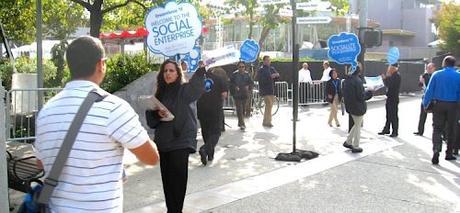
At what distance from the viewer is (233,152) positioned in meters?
9.67

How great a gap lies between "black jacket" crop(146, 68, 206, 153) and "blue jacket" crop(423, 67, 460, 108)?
4.86m

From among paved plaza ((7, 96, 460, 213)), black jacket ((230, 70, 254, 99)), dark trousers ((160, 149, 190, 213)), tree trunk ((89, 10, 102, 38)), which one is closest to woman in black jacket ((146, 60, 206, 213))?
dark trousers ((160, 149, 190, 213))

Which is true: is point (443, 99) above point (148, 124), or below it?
above

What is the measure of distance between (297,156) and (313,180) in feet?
4.76

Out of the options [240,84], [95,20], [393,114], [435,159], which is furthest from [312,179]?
[95,20]

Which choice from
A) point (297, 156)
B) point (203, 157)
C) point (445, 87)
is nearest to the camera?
point (203, 157)

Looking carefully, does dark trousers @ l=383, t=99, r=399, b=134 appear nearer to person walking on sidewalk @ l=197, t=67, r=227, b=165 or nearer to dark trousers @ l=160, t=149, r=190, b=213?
person walking on sidewalk @ l=197, t=67, r=227, b=165

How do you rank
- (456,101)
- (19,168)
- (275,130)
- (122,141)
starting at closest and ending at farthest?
(122,141) < (19,168) < (456,101) < (275,130)

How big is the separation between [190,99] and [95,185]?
287 centimetres

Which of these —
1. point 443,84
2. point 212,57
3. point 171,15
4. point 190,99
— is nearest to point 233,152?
point 212,57

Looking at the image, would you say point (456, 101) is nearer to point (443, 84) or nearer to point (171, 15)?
point (443, 84)

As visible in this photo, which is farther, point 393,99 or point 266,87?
point 266,87

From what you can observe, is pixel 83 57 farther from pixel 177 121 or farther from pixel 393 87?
pixel 393 87

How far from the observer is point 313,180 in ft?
24.6
